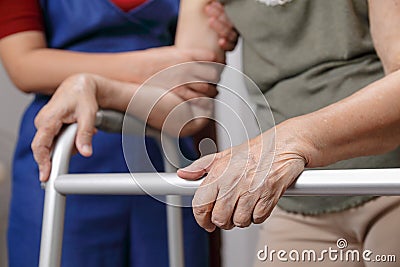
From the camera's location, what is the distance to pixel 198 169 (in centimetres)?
63

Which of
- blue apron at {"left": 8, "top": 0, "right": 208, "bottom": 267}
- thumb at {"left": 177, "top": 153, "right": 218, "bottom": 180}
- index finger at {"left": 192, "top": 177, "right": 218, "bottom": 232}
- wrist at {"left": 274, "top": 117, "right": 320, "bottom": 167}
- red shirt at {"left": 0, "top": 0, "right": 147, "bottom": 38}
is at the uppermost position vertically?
red shirt at {"left": 0, "top": 0, "right": 147, "bottom": 38}

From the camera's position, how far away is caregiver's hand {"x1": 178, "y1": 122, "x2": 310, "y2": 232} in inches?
23.3

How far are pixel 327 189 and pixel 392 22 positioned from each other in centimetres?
22

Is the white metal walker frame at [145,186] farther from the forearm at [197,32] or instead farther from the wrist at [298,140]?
the forearm at [197,32]

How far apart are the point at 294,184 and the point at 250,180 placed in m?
0.04

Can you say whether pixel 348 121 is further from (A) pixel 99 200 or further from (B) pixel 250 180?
(A) pixel 99 200

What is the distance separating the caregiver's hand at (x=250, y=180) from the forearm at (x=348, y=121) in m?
0.01

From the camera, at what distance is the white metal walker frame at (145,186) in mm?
547

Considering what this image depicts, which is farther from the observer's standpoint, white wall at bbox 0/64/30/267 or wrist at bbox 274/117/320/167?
white wall at bbox 0/64/30/267

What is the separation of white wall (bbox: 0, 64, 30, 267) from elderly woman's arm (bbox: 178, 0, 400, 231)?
1.03 meters

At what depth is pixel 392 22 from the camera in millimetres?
688

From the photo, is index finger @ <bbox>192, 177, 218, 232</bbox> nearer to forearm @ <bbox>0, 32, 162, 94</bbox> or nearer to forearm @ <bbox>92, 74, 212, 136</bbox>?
forearm @ <bbox>92, 74, 212, 136</bbox>

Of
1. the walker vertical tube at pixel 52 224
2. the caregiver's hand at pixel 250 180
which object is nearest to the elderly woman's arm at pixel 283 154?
the caregiver's hand at pixel 250 180

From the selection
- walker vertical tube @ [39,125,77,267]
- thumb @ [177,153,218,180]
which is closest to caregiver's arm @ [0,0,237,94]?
walker vertical tube @ [39,125,77,267]
